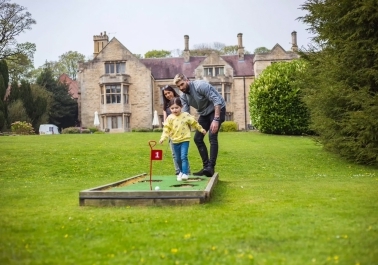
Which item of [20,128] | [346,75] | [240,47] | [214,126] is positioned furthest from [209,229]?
[240,47]

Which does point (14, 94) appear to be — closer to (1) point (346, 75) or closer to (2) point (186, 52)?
(2) point (186, 52)

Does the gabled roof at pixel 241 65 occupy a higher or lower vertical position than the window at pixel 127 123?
higher

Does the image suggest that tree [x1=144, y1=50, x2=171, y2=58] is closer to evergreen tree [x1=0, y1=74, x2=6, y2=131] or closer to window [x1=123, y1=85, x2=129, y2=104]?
window [x1=123, y1=85, x2=129, y2=104]

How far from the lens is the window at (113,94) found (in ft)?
156

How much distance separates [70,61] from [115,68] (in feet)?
→ 105

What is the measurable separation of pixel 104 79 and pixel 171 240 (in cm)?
4387

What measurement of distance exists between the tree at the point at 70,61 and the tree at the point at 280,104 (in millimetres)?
51040

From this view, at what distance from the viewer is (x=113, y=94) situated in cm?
4781

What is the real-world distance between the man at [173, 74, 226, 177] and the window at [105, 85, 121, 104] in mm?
38692

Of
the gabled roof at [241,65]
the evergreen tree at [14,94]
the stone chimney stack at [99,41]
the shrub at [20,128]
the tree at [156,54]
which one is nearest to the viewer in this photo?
the shrub at [20,128]

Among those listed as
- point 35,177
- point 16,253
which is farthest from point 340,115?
point 16,253

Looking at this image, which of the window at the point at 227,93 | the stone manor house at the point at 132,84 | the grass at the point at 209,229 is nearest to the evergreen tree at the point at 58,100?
the stone manor house at the point at 132,84

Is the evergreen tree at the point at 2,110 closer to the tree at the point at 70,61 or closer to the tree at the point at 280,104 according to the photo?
the tree at the point at 280,104

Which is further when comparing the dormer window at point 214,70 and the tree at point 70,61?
the tree at point 70,61
